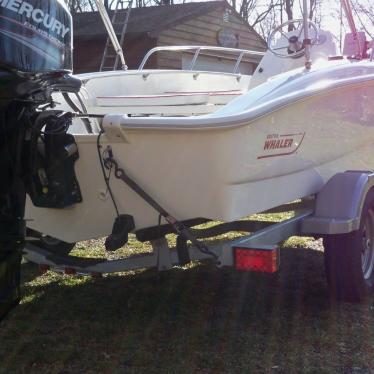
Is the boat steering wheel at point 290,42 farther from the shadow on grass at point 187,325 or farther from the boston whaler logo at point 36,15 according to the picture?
the boston whaler logo at point 36,15

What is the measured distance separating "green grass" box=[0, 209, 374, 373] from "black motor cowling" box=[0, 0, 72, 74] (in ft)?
5.21

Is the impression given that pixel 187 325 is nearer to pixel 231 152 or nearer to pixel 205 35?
pixel 231 152

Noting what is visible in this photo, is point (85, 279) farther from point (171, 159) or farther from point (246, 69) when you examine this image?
point (246, 69)

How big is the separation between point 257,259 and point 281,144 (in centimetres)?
73

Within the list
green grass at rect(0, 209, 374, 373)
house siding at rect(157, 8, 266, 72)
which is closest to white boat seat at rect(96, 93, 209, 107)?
green grass at rect(0, 209, 374, 373)

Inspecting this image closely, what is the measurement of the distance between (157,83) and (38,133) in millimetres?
3246

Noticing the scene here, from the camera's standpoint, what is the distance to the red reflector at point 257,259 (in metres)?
3.33

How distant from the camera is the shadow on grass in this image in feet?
11.0

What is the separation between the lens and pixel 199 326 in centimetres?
387

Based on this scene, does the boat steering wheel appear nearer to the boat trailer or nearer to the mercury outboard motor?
the boat trailer

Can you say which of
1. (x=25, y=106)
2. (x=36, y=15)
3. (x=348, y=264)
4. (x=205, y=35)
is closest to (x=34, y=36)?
(x=36, y=15)

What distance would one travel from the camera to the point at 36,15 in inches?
112

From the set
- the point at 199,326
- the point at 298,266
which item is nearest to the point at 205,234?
the point at 199,326

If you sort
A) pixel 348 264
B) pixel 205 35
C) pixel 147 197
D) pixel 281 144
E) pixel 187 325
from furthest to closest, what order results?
pixel 205 35 < pixel 348 264 < pixel 187 325 < pixel 281 144 < pixel 147 197
